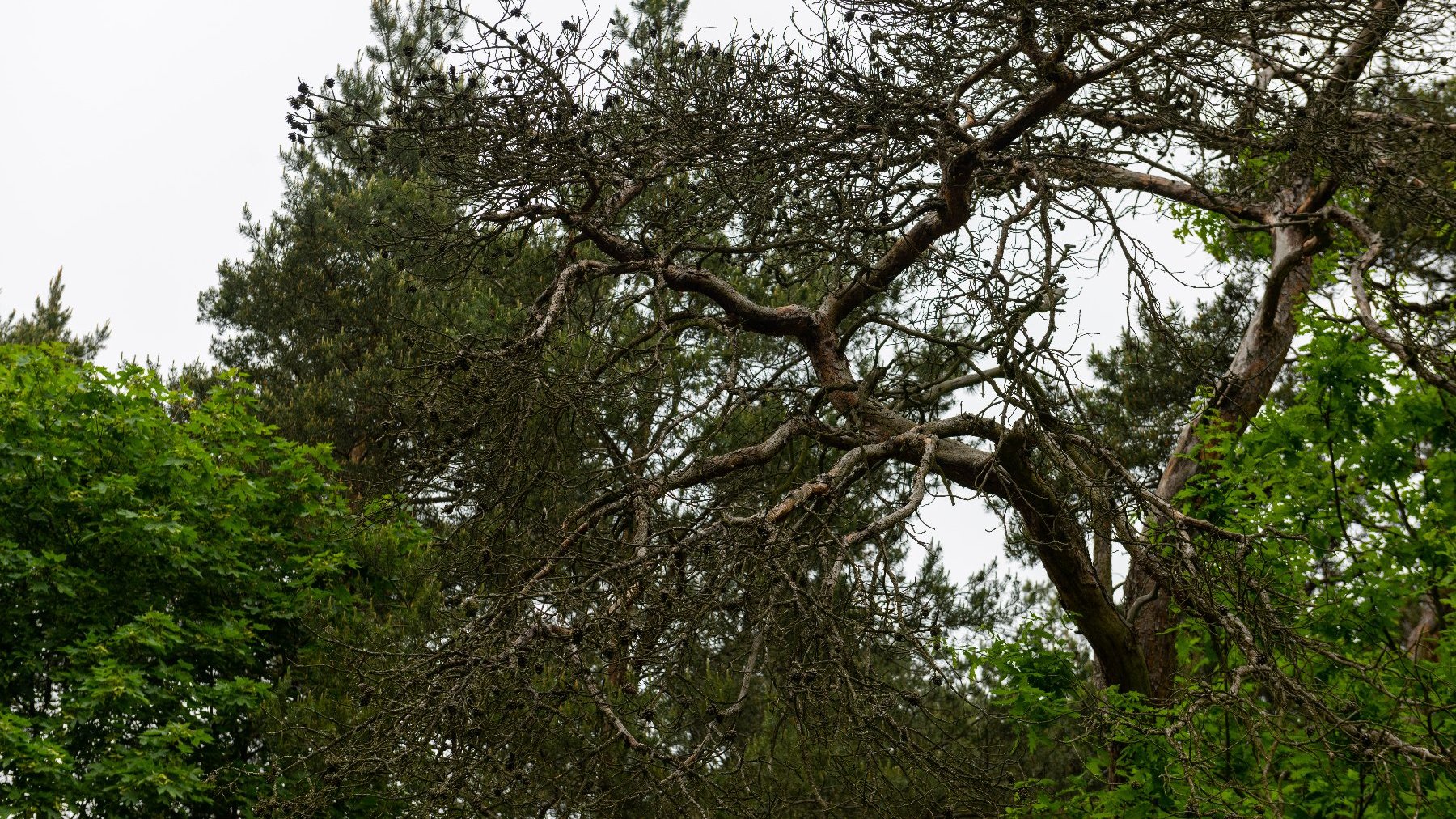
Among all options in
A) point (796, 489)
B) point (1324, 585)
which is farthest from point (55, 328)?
point (1324, 585)

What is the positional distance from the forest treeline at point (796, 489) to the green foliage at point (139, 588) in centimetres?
4

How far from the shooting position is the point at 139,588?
8.45 metres

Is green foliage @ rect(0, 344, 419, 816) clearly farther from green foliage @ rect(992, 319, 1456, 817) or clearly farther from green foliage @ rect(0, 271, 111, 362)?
green foliage @ rect(0, 271, 111, 362)

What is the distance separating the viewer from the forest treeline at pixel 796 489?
5090 mm

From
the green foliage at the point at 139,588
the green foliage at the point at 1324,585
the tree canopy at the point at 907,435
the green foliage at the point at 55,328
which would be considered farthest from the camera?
the green foliage at the point at 55,328

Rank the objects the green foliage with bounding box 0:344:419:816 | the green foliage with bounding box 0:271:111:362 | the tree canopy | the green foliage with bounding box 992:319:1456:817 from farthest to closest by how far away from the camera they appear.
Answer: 1. the green foliage with bounding box 0:271:111:362
2. the green foliage with bounding box 0:344:419:816
3. the green foliage with bounding box 992:319:1456:817
4. the tree canopy

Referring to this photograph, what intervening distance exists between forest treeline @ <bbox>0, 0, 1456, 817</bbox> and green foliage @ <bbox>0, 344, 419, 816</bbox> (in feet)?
0.12

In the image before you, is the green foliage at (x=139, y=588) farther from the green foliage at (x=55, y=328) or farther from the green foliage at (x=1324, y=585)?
the green foliage at (x=55, y=328)

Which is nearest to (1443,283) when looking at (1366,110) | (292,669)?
(1366,110)

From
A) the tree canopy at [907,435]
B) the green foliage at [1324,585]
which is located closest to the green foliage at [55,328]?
the tree canopy at [907,435]

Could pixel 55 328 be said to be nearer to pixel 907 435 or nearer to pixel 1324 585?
pixel 907 435

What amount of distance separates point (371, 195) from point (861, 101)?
11.2 m

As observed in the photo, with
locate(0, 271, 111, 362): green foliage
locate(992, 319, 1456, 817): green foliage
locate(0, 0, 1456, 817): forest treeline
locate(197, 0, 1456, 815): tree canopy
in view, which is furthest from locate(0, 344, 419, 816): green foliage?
locate(0, 271, 111, 362): green foliage

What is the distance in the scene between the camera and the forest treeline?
5090 mm
